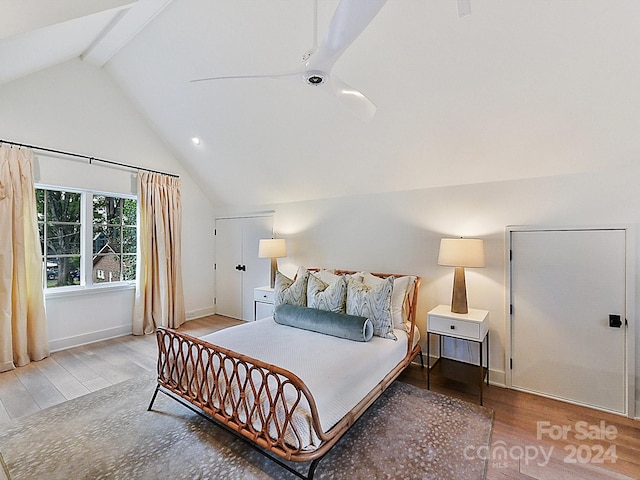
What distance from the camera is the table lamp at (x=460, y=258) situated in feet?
8.99

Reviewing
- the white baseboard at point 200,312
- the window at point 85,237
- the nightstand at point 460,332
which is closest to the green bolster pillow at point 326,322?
the nightstand at point 460,332

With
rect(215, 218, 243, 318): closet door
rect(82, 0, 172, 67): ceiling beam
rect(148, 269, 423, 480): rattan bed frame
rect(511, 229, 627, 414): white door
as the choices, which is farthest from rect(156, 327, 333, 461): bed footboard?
rect(82, 0, 172, 67): ceiling beam

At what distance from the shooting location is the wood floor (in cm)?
187

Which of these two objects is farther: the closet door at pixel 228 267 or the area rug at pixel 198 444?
the closet door at pixel 228 267

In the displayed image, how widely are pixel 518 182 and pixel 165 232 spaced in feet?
15.4

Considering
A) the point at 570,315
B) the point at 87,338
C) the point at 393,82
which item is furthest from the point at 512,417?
the point at 87,338

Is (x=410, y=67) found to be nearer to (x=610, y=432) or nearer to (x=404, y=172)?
(x=404, y=172)

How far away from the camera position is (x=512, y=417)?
239cm

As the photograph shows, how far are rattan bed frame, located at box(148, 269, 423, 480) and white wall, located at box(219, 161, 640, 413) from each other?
4.18 ft

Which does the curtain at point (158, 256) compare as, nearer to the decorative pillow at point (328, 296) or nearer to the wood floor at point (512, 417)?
the wood floor at point (512, 417)

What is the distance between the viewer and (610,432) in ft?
7.22

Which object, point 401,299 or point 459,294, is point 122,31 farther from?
point 459,294

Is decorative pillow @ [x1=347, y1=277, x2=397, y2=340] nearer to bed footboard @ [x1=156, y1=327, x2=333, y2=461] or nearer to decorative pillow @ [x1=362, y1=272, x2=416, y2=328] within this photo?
decorative pillow @ [x1=362, y1=272, x2=416, y2=328]

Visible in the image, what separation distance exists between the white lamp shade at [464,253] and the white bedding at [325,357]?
857 mm
